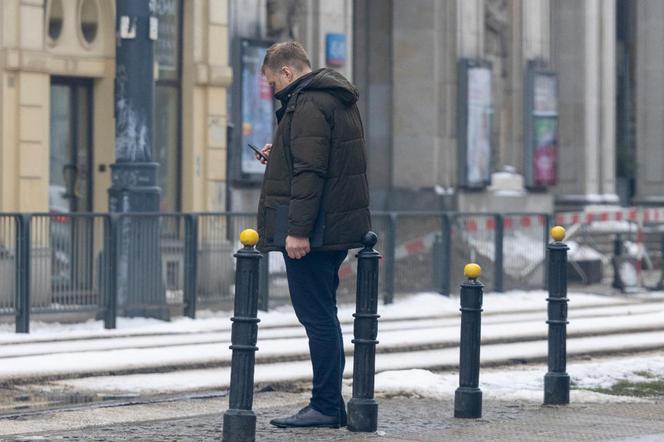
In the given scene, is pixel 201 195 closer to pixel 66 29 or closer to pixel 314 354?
pixel 66 29

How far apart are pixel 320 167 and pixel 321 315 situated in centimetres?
73

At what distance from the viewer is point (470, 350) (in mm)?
9086

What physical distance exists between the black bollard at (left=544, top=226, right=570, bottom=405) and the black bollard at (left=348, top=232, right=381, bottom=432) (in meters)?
1.70

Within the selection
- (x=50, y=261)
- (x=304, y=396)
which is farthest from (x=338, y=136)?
(x=50, y=261)

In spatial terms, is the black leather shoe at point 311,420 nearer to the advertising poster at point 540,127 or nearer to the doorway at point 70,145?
the doorway at point 70,145

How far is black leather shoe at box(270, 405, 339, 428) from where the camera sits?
8359mm

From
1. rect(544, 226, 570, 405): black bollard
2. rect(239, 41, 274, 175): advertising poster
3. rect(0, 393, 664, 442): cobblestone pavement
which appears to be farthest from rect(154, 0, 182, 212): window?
rect(544, 226, 570, 405): black bollard

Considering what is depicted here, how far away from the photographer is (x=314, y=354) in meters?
8.33

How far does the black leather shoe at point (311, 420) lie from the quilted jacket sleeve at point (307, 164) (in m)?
0.91

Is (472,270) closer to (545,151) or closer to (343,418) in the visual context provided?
(343,418)

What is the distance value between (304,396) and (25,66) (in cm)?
871

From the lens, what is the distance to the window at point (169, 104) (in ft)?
68.7

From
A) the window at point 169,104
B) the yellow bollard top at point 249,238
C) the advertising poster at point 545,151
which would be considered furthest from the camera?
the advertising poster at point 545,151

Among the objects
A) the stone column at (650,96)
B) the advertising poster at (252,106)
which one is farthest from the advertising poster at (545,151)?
the advertising poster at (252,106)
